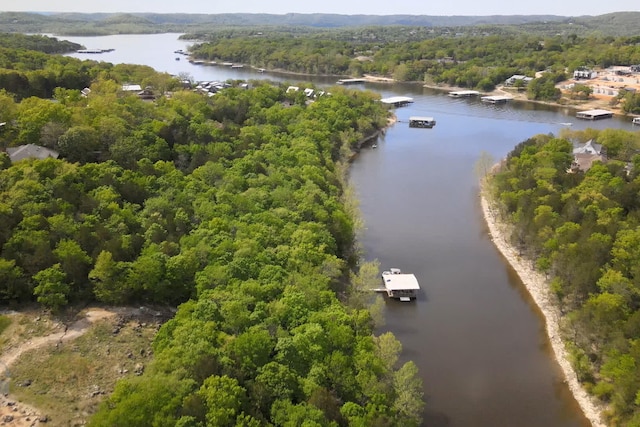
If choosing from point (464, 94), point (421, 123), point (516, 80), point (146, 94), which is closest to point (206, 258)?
point (146, 94)

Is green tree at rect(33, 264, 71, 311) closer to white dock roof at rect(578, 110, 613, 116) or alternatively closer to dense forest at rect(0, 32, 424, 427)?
dense forest at rect(0, 32, 424, 427)

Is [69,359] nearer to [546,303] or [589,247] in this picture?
[546,303]

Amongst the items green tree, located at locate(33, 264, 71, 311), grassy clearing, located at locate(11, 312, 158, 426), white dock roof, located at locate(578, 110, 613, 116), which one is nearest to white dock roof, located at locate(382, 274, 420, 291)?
grassy clearing, located at locate(11, 312, 158, 426)

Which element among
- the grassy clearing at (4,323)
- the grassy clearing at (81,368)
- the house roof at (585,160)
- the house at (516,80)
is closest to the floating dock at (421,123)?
the house roof at (585,160)

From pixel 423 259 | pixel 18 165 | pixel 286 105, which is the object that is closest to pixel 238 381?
pixel 423 259

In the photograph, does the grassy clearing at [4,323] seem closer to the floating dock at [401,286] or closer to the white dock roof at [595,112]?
the floating dock at [401,286]
